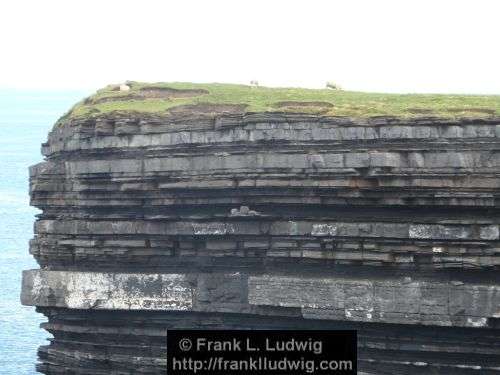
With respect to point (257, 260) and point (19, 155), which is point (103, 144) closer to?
point (257, 260)

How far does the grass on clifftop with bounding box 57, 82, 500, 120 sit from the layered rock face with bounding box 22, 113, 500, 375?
2.77 ft

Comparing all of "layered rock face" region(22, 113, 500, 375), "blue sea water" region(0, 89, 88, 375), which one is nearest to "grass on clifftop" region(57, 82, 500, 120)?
"layered rock face" region(22, 113, 500, 375)

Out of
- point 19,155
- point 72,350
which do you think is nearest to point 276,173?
point 72,350

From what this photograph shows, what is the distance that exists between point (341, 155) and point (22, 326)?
4572cm

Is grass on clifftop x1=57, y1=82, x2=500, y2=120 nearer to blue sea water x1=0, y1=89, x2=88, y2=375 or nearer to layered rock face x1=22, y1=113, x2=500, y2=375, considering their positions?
layered rock face x1=22, y1=113, x2=500, y2=375

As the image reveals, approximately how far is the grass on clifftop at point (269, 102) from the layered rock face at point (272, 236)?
0.85 meters

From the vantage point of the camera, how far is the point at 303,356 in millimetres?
32500

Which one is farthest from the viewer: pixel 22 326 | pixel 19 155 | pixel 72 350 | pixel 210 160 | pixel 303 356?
pixel 19 155

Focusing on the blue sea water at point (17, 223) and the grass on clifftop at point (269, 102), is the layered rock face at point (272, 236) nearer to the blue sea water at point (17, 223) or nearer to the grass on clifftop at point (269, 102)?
the grass on clifftop at point (269, 102)

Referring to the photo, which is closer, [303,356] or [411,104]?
[303,356]

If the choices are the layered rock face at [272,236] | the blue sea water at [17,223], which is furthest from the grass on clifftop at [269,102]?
the blue sea water at [17,223]

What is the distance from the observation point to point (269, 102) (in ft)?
154

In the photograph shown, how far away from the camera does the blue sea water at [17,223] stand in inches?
3214

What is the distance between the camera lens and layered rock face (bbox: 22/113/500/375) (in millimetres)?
43188
